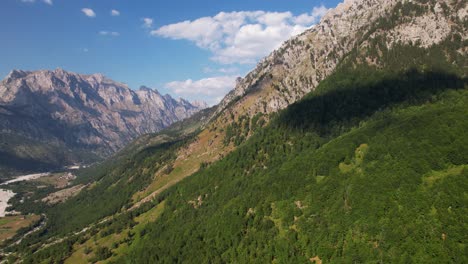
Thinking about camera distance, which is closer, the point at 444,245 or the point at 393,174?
the point at 444,245

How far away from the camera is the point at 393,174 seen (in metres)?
164

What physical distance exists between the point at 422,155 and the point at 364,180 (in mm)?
29922

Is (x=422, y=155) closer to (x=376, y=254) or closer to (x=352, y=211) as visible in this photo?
(x=352, y=211)

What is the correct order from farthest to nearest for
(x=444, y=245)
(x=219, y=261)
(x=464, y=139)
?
(x=219, y=261)
(x=464, y=139)
(x=444, y=245)

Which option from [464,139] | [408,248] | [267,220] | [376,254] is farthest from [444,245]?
[267,220]

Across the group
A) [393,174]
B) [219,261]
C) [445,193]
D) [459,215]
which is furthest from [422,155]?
[219,261]

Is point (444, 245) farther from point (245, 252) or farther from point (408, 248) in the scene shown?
point (245, 252)

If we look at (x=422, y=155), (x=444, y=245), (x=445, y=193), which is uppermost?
(x=422, y=155)

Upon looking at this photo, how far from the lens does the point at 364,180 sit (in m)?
172

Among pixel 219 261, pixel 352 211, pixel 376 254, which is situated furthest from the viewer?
pixel 219 261

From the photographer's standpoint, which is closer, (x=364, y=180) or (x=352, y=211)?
(x=352, y=211)

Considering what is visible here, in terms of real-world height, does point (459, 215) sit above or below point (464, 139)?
below

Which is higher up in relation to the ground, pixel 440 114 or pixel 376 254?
pixel 440 114

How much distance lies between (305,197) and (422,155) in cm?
6155
